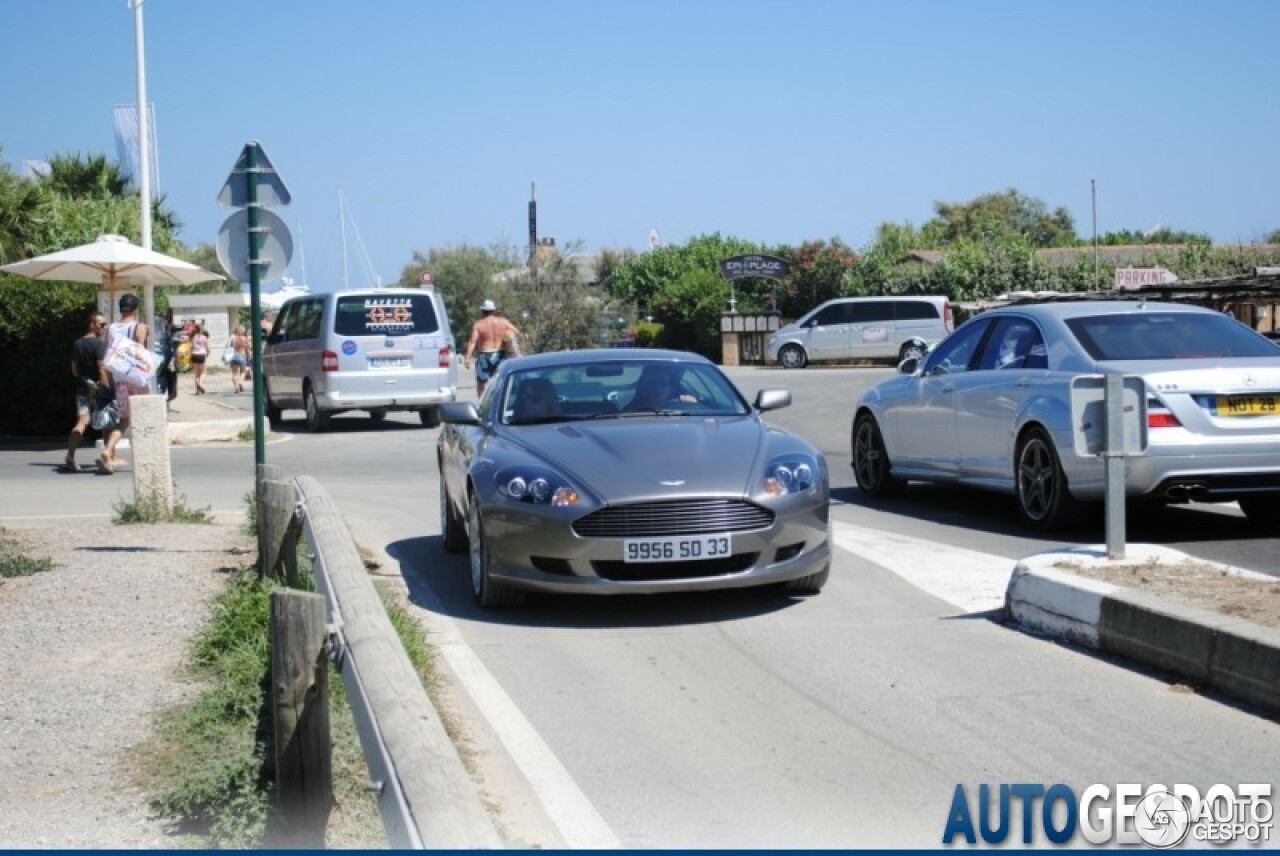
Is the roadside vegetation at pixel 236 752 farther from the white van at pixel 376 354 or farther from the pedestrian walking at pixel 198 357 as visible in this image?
the pedestrian walking at pixel 198 357

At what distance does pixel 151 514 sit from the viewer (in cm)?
1250

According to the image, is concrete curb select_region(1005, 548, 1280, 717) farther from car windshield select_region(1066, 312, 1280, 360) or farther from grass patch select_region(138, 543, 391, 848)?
grass patch select_region(138, 543, 391, 848)

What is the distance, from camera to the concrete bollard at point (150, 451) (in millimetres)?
12469

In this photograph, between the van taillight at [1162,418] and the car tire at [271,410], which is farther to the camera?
the car tire at [271,410]

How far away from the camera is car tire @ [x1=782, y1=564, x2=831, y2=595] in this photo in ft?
29.0

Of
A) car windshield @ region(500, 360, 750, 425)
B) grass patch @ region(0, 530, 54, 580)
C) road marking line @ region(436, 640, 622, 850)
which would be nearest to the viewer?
road marking line @ region(436, 640, 622, 850)

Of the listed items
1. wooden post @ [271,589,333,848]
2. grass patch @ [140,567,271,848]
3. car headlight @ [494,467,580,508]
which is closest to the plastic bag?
grass patch @ [140,567,271,848]

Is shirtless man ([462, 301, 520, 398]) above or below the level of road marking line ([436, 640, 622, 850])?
above

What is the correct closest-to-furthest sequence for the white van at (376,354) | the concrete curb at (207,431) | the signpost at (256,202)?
the signpost at (256,202) < the concrete curb at (207,431) < the white van at (376,354)

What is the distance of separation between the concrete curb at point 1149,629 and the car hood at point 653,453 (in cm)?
156

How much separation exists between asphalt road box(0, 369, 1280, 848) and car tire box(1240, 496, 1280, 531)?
67cm

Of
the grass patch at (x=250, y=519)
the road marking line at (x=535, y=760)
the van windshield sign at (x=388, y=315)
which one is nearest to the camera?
the road marking line at (x=535, y=760)

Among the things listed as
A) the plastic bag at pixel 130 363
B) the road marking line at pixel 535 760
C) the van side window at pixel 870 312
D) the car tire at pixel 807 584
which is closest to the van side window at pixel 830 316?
the van side window at pixel 870 312

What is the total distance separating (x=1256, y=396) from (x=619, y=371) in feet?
13.4
